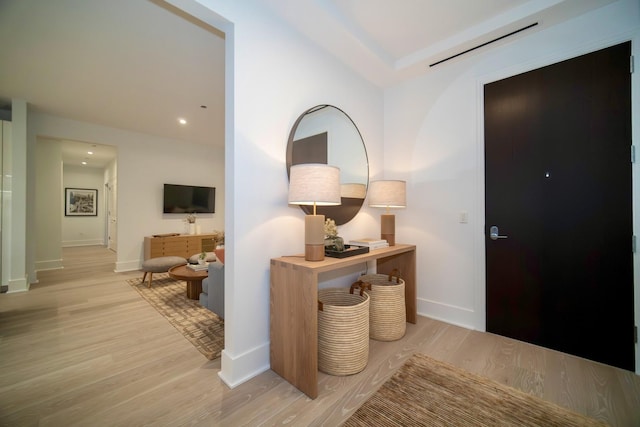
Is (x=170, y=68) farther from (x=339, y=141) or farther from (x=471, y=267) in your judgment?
(x=471, y=267)

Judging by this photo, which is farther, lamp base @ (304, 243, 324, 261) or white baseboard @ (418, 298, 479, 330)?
white baseboard @ (418, 298, 479, 330)

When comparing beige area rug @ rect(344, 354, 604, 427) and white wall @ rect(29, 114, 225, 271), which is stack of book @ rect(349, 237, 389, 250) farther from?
white wall @ rect(29, 114, 225, 271)

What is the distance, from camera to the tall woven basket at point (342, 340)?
1654mm

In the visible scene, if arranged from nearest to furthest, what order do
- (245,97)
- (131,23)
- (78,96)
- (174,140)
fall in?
(245,97) → (131,23) → (78,96) → (174,140)

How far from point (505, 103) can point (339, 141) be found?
4.82 feet

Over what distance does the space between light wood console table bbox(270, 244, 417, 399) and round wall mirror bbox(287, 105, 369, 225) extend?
1.96 feet

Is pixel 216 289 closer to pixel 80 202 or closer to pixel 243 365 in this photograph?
pixel 243 365

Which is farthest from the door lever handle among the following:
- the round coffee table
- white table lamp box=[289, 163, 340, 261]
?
the round coffee table

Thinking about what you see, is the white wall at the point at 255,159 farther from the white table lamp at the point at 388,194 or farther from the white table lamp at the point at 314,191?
the white table lamp at the point at 388,194

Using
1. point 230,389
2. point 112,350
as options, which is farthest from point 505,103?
point 112,350

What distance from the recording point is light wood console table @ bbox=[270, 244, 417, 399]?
144 cm

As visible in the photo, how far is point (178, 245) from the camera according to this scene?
4.96 metres

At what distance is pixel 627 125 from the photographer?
168 cm

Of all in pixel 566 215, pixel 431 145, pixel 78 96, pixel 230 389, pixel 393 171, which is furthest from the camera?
pixel 78 96
